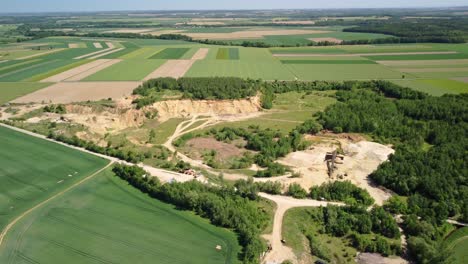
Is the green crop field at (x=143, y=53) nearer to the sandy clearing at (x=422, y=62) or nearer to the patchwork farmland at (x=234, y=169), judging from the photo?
the patchwork farmland at (x=234, y=169)

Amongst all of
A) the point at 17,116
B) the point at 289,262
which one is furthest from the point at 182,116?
the point at 289,262

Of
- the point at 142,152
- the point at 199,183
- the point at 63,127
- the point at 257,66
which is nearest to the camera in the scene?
the point at 199,183

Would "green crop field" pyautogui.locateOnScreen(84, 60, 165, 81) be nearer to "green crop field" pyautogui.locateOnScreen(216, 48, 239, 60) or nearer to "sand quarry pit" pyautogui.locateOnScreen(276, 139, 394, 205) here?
"green crop field" pyautogui.locateOnScreen(216, 48, 239, 60)

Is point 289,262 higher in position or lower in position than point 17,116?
lower

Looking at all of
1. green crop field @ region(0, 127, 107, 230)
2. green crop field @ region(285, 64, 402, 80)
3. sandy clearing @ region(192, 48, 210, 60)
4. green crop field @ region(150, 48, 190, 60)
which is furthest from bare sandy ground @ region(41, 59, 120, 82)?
green crop field @ region(285, 64, 402, 80)

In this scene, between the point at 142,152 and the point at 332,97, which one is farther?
the point at 332,97

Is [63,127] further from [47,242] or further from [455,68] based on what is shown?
[455,68]

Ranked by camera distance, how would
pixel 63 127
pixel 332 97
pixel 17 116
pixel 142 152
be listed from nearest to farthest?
pixel 142 152 < pixel 63 127 < pixel 17 116 < pixel 332 97
